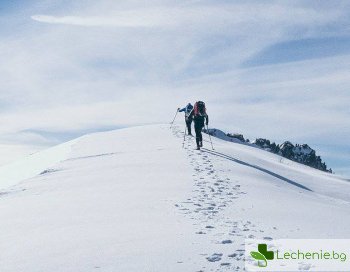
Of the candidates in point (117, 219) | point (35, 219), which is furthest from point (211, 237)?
point (35, 219)

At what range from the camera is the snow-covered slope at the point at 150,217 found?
6961mm

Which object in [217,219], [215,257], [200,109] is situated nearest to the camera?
[215,257]

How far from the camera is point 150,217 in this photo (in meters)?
9.38

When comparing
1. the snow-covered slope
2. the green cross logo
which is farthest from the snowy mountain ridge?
the green cross logo

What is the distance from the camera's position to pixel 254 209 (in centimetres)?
1035

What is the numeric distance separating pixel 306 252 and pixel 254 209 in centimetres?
326

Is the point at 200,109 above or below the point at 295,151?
above

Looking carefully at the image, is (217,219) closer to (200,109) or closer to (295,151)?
(200,109)

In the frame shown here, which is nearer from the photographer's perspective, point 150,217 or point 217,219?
point 217,219

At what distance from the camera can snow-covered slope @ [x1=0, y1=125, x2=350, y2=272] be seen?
22.8ft

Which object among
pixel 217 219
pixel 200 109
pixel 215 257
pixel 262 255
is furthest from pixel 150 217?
pixel 200 109

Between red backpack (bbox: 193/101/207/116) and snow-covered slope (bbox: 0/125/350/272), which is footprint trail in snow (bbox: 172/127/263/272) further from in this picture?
red backpack (bbox: 193/101/207/116)

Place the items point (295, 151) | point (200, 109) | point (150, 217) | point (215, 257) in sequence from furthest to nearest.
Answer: point (295, 151) < point (200, 109) < point (150, 217) < point (215, 257)

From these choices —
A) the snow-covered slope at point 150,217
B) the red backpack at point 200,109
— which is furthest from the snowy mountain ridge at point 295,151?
the snow-covered slope at point 150,217
